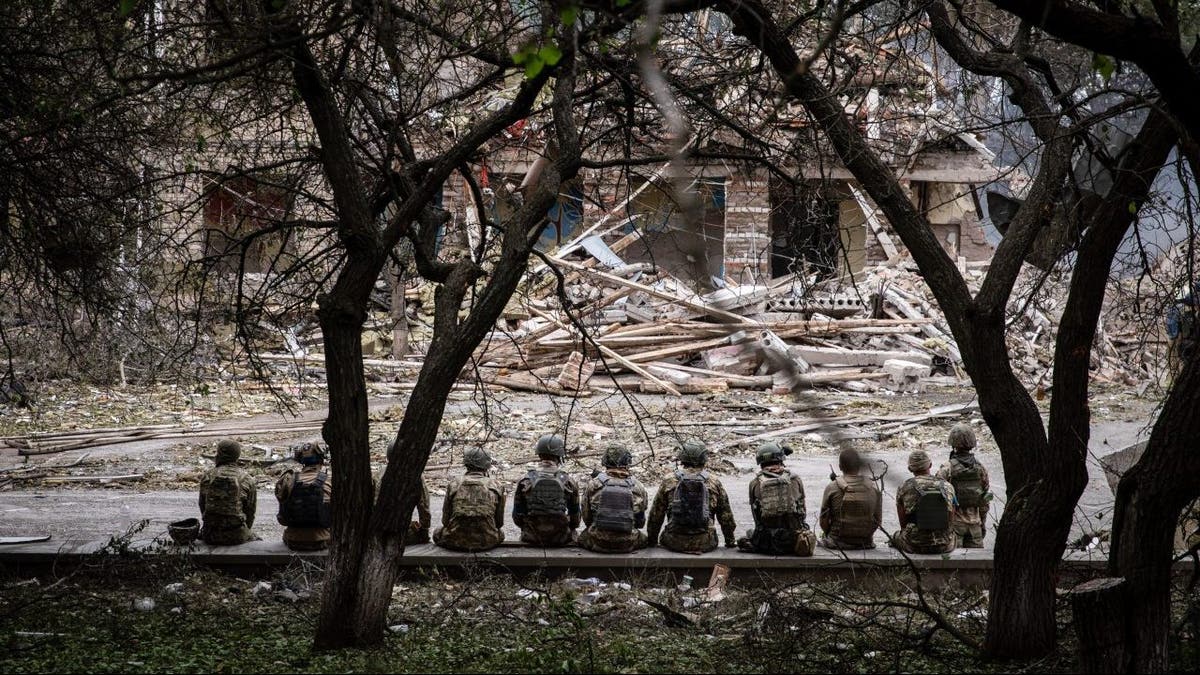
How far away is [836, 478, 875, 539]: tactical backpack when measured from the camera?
1005 centimetres

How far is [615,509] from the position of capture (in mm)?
Result: 10117

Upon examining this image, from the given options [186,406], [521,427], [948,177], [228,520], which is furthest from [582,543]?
[948,177]

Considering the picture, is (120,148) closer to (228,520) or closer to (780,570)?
(228,520)

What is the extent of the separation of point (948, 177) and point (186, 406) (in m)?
17.6

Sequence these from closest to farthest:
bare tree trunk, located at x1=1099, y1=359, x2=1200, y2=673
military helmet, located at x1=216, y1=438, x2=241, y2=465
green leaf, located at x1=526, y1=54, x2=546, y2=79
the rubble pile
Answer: green leaf, located at x1=526, y1=54, x2=546, y2=79 < bare tree trunk, located at x1=1099, y1=359, x2=1200, y2=673 < military helmet, located at x1=216, y1=438, x2=241, y2=465 < the rubble pile

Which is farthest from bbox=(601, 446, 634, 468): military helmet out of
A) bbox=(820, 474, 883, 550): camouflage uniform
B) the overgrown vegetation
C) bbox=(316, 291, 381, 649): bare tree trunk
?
bbox=(316, 291, 381, 649): bare tree trunk

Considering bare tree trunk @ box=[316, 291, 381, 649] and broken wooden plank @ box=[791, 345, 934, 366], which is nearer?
bare tree trunk @ box=[316, 291, 381, 649]

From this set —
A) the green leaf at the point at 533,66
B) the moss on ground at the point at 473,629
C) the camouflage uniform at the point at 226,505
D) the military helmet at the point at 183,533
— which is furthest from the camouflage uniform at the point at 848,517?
the green leaf at the point at 533,66

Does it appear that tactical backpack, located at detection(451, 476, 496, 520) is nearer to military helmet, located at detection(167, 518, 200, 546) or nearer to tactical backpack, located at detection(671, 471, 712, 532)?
tactical backpack, located at detection(671, 471, 712, 532)

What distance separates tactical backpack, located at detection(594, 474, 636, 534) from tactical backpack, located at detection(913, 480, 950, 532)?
244 cm

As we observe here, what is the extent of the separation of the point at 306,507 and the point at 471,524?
1.43 meters

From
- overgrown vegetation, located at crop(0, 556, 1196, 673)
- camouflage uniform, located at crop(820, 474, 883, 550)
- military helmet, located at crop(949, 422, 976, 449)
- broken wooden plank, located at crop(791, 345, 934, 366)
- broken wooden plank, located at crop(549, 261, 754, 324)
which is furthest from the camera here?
broken wooden plank, located at crop(549, 261, 754, 324)

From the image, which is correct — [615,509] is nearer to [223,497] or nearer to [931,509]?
[931,509]

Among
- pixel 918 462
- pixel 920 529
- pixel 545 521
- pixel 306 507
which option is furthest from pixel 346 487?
pixel 918 462
